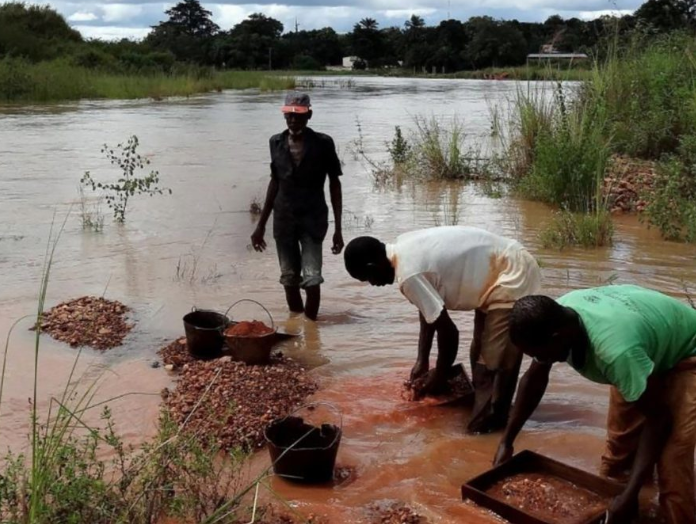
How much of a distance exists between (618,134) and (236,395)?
8.61 m

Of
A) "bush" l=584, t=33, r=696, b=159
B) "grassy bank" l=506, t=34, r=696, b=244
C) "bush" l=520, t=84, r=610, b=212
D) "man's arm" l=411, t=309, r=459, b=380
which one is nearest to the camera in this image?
"man's arm" l=411, t=309, r=459, b=380

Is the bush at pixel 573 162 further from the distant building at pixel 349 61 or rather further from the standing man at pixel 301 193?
the distant building at pixel 349 61

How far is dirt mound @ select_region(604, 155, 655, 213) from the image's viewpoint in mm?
10258

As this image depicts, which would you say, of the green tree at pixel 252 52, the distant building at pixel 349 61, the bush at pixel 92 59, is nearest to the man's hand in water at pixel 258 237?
the bush at pixel 92 59

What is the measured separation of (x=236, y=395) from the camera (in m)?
4.86

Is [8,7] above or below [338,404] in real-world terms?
above

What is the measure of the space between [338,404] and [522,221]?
5.85 meters

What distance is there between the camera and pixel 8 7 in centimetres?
4569

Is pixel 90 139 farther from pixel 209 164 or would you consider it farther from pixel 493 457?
pixel 493 457

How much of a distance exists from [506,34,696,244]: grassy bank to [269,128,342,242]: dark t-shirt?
336cm

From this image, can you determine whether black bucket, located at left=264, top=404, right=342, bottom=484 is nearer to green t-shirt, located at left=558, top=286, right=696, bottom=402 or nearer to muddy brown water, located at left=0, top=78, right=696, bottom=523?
muddy brown water, located at left=0, top=78, right=696, bottom=523

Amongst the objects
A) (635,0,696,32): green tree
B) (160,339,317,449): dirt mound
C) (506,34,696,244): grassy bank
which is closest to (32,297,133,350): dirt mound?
(160,339,317,449): dirt mound

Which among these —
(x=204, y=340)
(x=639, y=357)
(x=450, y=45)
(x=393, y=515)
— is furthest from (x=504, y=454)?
(x=450, y=45)

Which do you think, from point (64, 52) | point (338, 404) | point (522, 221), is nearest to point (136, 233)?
point (522, 221)
